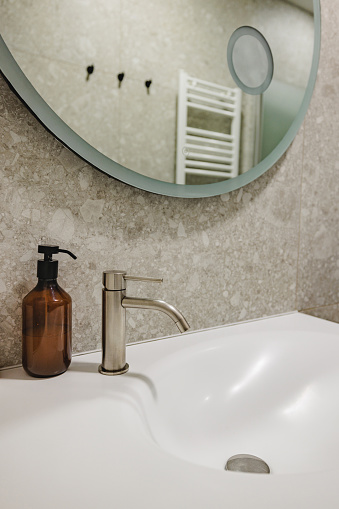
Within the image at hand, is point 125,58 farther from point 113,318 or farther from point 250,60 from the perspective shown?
Answer: point 113,318

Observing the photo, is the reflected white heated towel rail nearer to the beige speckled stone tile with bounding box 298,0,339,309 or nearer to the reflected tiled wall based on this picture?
the reflected tiled wall

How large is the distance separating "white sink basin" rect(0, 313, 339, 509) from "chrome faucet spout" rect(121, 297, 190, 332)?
12 centimetres

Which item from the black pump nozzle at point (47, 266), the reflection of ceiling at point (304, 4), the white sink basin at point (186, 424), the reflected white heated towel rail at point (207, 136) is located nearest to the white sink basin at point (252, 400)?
the white sink basin at point (186, 424)

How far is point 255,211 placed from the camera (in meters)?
0.93

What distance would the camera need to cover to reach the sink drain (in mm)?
585

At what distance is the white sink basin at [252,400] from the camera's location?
2.02 feet

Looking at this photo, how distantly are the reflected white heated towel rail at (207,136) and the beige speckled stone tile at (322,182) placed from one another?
0.27 metres

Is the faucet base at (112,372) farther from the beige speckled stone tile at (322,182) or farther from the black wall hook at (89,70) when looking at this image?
the beige speckled stone tile at (322,182)

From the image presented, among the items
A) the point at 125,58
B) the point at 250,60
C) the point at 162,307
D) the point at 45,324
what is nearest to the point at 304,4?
the point at 250,60

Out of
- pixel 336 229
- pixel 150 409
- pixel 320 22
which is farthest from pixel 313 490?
pixel 320 22

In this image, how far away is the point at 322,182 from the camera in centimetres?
107

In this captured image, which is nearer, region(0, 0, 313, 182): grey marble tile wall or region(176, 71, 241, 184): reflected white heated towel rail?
region(0, 0, 313, 182): grey marble tile wall

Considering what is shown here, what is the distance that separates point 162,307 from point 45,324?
0.18 m

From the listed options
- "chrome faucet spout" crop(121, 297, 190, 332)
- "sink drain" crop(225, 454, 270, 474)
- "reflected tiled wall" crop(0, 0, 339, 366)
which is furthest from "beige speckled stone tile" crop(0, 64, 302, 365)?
"sink drain" crop(225, 454, 270, 474)
